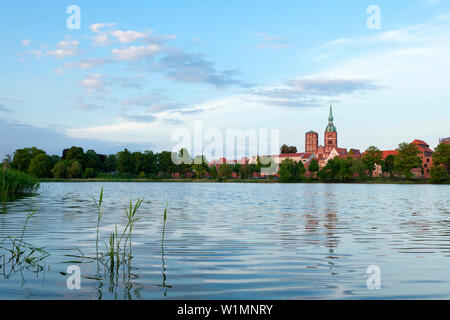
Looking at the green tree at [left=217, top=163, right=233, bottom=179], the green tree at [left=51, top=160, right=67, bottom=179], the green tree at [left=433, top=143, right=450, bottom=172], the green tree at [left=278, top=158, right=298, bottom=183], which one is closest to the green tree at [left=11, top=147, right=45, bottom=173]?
the green tree at [left=51, top=160, right=67, bottom=179]

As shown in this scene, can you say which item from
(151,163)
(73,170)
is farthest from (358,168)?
(73,170)

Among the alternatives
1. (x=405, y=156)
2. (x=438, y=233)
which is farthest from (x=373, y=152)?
(x=438, y=233)

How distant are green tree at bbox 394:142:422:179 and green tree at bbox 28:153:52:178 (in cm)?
11659

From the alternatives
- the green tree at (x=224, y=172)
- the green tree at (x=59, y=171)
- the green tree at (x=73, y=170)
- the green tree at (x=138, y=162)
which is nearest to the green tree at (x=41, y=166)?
the green tree at (x=59, y=171)

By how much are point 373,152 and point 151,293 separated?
168 metres

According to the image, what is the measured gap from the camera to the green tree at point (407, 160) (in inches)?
5632

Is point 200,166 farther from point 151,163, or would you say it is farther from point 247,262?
point 247,262

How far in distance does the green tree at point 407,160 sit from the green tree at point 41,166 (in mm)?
116594

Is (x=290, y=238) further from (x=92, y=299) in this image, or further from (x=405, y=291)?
(x=92, y=299)

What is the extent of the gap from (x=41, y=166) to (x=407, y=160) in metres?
121

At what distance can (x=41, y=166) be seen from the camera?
443ft
